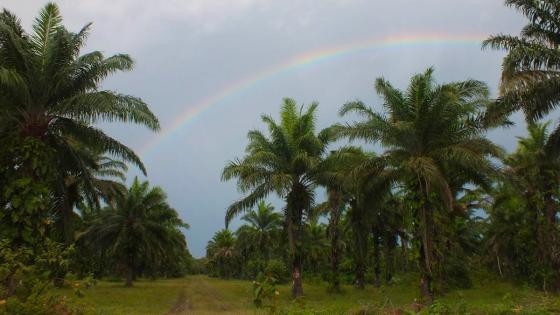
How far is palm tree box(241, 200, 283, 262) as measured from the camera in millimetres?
55062

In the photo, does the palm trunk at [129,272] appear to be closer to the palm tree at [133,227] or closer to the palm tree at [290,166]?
the palm tree at [133,227]

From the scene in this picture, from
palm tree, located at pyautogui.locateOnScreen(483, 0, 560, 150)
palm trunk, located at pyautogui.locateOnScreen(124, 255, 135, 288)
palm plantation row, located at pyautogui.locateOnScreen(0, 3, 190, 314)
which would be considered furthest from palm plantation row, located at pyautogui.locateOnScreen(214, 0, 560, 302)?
palm trunk, located at pyautogui.locateOnScreen(124, 255, 135, 288)

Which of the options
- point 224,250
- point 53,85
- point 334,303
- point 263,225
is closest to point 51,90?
point 53,85

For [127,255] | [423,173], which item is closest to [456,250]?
[423,173]

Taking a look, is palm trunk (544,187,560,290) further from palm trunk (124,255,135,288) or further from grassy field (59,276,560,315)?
palm trunk (124,255,135,288)

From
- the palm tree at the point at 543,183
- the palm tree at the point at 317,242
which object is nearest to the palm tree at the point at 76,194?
the palm tree at the point at 543,183

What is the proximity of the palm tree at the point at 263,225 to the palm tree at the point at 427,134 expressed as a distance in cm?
3486

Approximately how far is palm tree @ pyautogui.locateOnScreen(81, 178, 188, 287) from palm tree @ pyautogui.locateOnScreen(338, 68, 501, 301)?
2404cm

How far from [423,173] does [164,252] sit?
29.7m

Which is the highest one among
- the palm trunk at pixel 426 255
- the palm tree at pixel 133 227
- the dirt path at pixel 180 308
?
the palm tree at pixel 133 227

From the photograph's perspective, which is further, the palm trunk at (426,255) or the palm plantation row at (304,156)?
the palm trunk at (426,255)

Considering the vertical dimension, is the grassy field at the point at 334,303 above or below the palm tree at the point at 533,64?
below

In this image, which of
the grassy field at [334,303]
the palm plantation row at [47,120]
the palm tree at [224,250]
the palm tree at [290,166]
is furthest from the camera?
the palm tree at [224,250]

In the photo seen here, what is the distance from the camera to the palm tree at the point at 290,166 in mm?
26442
